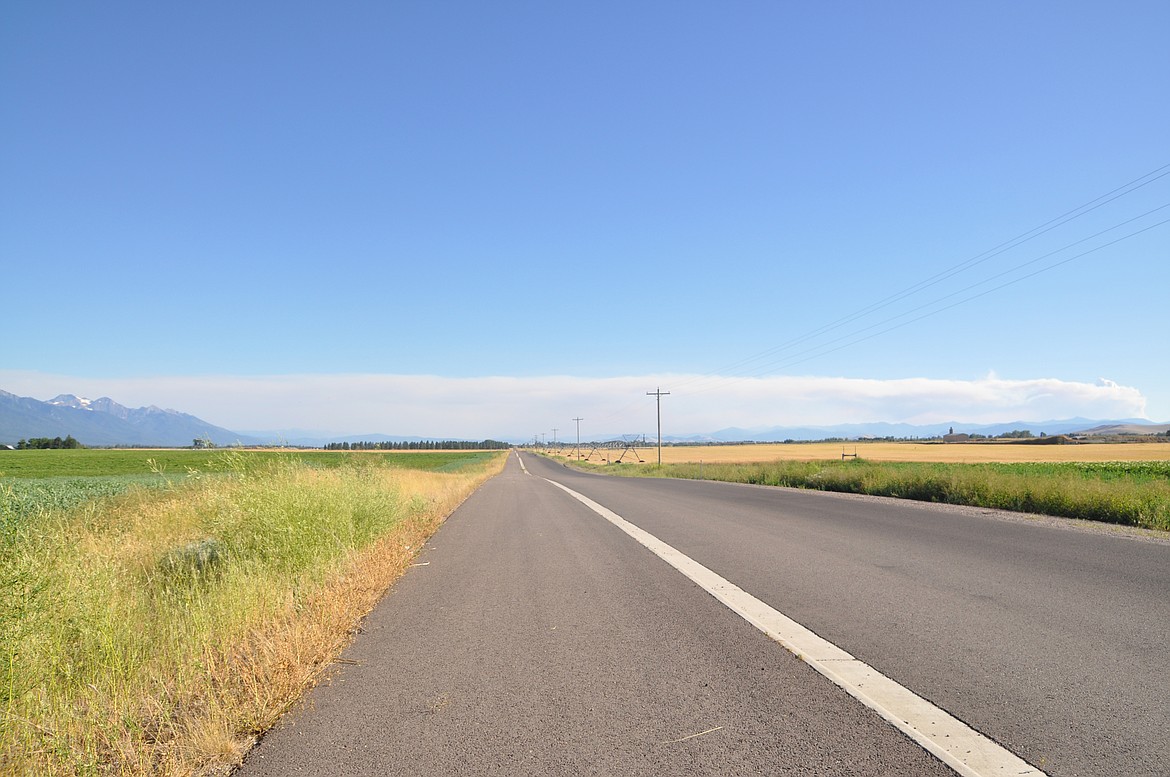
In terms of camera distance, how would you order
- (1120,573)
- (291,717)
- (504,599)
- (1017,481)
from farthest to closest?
(1017,481) < (1120,573) < (504,599) < (291,717)

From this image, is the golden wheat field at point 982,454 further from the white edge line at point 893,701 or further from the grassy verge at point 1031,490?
the white edge line at point 893,701

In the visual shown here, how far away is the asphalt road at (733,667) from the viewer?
3.06 metres

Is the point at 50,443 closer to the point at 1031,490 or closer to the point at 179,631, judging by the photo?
the point at 179,631

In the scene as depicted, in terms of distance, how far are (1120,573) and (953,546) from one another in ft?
7.60

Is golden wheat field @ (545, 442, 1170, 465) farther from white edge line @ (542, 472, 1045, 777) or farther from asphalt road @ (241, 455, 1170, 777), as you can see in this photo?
white edge line @ (542, 472, 1045, 777)

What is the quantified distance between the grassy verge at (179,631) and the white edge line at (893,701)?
337 cm

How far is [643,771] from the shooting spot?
2898mm

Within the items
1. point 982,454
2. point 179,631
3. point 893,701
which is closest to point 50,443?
point 179,631

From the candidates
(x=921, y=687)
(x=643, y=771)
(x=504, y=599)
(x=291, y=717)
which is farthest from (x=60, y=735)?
(x=921, y=687)

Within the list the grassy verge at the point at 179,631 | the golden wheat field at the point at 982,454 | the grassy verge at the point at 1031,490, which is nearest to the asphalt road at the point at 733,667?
the grassy verge at the point at 179,631

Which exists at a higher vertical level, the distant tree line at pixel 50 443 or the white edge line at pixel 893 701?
the distant tree line at pixel 50 443

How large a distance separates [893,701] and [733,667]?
1.00 m

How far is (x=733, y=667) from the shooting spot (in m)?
4.26

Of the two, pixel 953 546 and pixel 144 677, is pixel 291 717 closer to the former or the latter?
pixel 144 677
